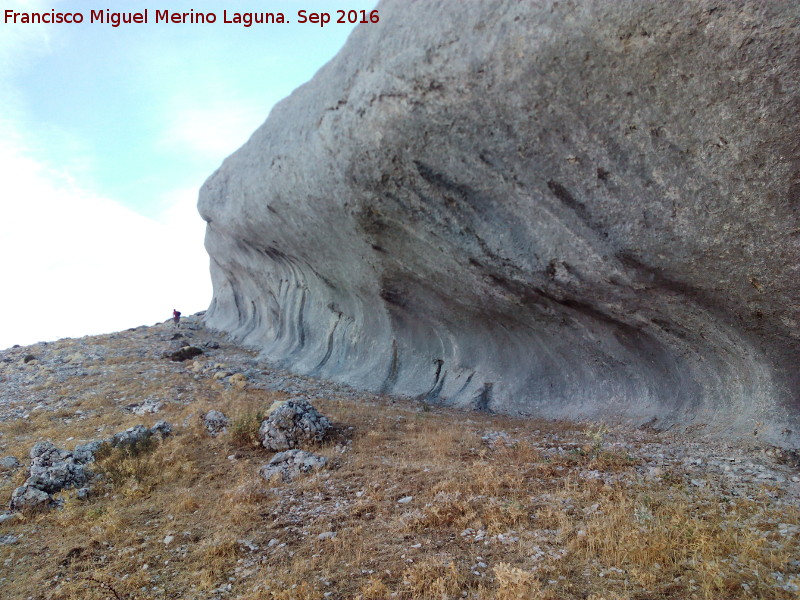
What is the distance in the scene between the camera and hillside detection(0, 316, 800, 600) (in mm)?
5102

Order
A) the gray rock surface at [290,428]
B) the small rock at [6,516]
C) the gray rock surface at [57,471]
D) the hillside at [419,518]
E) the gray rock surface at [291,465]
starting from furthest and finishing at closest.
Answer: the gray rock surface at [290,428] → the gray rock surface at [291,465] → the gray rock surface at [57,471] → the small rock at [6,516] → the hillside at [419,518]

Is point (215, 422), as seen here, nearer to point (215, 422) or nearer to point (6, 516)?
point (215, 422)

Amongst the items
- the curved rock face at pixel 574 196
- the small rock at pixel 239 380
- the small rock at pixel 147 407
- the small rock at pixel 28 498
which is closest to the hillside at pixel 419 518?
the small rock at pixel 28 498

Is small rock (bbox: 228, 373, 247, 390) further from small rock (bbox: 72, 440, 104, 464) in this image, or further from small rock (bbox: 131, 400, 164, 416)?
small rock (bbox: 72, 440, 104, 464)

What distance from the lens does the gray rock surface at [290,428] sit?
10453 mm

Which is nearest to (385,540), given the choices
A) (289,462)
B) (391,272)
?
(289,462)

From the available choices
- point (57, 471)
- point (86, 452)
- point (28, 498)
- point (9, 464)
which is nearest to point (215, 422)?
point (86, 452)

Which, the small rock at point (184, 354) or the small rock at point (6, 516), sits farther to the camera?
the small rock at point (184, 354)

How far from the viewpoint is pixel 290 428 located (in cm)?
1063

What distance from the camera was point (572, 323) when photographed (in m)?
11.9

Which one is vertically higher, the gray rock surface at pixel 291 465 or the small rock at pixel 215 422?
the small rock at pixel 215 422

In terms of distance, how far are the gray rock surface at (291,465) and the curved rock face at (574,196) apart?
5.59 m

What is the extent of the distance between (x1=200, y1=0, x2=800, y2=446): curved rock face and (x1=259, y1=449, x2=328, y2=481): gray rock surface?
559 cm

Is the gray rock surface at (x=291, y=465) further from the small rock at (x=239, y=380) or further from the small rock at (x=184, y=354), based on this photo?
the small rock at (x=184, y=354)
